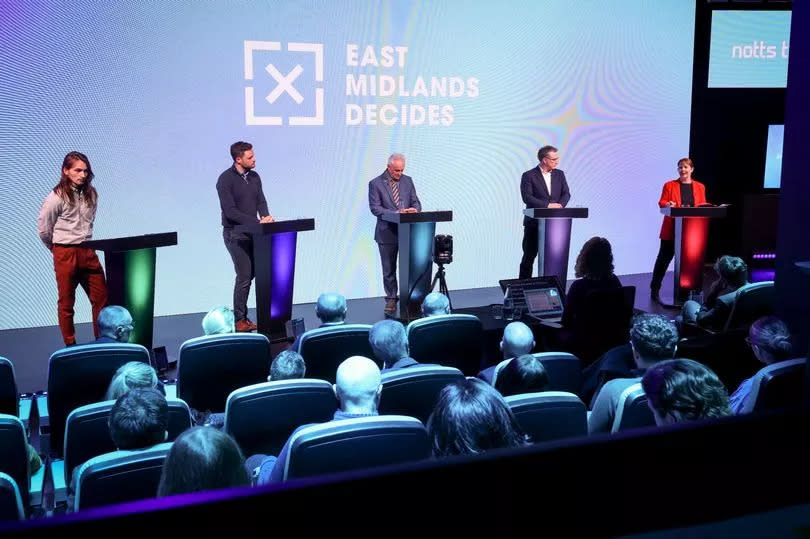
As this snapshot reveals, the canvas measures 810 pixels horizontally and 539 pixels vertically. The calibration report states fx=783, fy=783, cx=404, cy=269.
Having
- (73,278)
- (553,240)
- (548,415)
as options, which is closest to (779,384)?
(548,415)

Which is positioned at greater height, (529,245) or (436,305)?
(529,245)

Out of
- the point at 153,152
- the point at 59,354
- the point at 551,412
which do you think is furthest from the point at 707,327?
the point at 153,152

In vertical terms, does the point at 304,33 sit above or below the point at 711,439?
above

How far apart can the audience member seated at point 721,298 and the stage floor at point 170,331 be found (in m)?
1.80

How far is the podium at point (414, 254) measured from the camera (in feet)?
20.1

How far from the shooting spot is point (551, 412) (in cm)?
266

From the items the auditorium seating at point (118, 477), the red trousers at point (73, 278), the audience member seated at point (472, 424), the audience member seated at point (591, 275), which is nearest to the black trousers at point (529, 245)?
the audience member seated at point (591, 275)

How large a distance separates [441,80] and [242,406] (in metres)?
5.63

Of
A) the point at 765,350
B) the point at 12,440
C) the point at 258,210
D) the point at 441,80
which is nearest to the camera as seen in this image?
the point at 12,440

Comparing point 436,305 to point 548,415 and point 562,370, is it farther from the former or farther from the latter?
point 548,415

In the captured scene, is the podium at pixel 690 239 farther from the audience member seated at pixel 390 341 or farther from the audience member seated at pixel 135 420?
the audience member seated at pixel 135 420

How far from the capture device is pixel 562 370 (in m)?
3.58

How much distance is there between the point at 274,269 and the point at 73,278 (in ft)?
4.48

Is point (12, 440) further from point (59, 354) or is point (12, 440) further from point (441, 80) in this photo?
point (441, 80)
